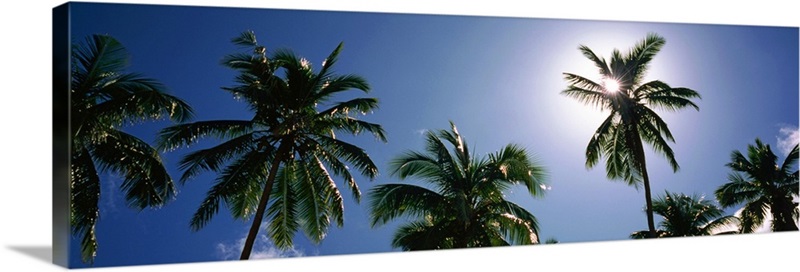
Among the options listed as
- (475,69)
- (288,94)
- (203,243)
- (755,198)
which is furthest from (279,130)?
(755,198)

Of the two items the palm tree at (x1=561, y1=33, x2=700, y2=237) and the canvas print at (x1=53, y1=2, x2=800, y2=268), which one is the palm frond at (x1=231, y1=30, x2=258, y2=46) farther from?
the palm tree at (x1=561, y1=33, x2=700, y2=237)

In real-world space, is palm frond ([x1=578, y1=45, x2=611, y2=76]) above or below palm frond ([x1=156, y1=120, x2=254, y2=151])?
above

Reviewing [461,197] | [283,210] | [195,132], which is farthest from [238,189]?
[461,197]

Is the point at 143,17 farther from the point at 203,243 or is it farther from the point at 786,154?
the point at 786,154

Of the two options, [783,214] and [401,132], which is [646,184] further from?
[401,132]

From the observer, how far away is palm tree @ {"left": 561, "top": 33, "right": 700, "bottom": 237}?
16.4 meters

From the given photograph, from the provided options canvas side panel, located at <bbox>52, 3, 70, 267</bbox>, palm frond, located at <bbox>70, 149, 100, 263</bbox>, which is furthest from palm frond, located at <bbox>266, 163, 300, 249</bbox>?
canvas side panel, located at <bbox>52, 3, 70, 267</bbox>

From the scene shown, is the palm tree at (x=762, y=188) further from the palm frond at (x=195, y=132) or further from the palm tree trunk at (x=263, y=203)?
the palm frond at (x=195, y=132)

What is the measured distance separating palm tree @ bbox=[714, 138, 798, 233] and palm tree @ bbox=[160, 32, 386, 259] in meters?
4.90

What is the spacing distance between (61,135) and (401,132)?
377 centimetres

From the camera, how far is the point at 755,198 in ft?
57.3

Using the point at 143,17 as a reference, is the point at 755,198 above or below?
below

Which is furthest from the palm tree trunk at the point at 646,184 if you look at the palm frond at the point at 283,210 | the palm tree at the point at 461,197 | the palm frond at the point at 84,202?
the palm frond at the point at 84,202

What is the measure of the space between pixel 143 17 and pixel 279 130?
198cm
